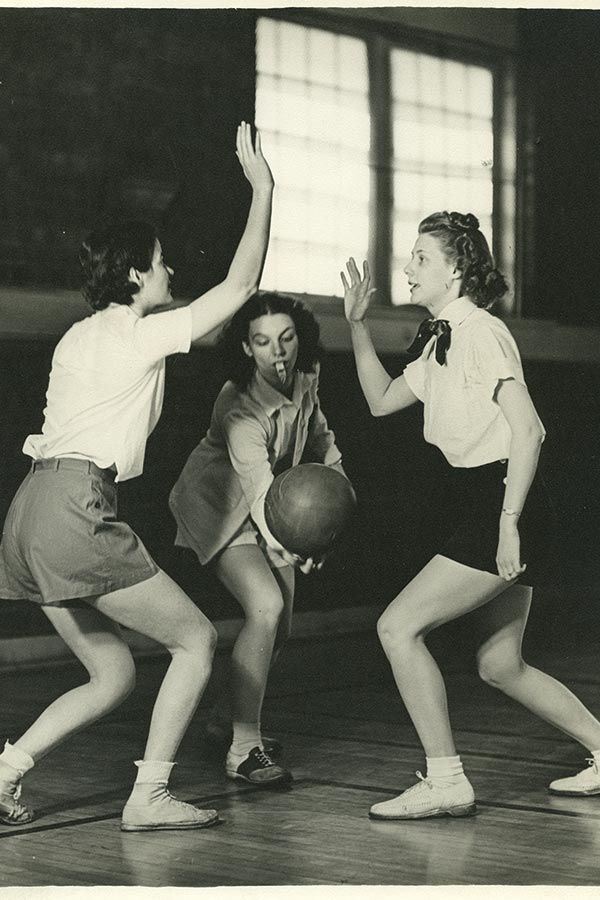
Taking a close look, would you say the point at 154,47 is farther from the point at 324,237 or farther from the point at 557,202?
the point at 557,202

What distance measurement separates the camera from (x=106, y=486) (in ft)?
13.0

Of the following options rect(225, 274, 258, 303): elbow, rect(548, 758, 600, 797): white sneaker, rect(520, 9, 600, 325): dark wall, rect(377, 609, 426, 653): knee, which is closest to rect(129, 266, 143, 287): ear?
rect(225, 274, 258, 303): elbow

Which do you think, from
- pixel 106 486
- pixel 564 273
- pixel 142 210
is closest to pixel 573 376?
pixel 564 273

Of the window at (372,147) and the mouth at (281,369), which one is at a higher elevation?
the window at (372,147)

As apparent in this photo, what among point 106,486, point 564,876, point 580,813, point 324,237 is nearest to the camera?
point 564,876

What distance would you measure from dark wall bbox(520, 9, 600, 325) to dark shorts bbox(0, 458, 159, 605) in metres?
6.73

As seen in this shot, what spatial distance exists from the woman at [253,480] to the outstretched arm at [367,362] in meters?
0.48

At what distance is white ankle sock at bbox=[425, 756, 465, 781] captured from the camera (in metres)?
4.18

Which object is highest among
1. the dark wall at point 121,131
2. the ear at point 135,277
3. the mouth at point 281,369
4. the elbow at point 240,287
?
the dark wall at point 121,131

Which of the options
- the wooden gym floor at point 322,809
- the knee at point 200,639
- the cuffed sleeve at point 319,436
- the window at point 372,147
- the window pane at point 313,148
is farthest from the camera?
the window at point 372,147

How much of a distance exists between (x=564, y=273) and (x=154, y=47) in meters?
3.64

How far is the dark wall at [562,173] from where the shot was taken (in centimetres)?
1026

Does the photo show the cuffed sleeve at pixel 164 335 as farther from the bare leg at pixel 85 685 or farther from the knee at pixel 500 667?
the knee at pixel 500 667

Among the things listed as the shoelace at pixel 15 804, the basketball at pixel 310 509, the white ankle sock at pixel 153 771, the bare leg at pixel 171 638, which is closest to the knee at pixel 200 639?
the bare leg at pixel 171 638
